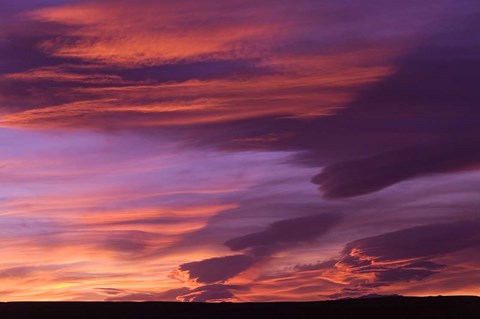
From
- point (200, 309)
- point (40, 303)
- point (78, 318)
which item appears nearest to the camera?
point (78, 318)

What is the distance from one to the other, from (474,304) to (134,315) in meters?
30.0

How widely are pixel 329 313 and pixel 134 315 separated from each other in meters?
16.7

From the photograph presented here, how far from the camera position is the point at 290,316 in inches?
2975

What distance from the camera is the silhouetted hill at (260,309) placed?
75312mm

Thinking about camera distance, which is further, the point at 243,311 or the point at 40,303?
the point at 40,303

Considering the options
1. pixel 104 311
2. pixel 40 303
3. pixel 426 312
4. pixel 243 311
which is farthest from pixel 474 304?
pixel 40 303

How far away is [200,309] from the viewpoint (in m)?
78.6

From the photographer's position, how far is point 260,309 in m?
78.4

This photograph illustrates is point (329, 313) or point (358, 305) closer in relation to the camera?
point (329, 313)

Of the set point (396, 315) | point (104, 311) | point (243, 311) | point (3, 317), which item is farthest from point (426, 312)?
point (3, 317)

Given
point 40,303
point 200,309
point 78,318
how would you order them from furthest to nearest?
1. point 40,303
2. point 200,309
3. point 78,318

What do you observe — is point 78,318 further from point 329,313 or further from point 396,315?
point 396,315

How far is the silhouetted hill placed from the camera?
75.3 meters

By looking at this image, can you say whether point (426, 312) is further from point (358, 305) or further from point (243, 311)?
point (243, 311)
